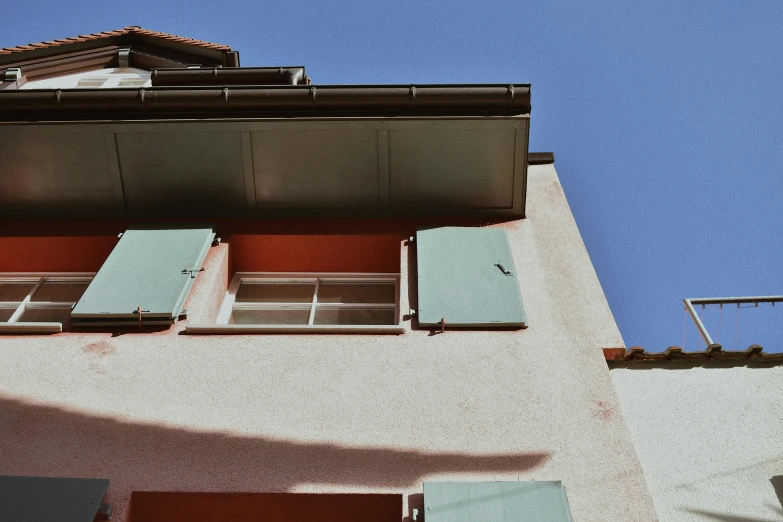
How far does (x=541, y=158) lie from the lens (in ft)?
28.2

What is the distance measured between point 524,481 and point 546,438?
470mm

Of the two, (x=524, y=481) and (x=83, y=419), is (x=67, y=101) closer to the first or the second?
(x=83, y=419)

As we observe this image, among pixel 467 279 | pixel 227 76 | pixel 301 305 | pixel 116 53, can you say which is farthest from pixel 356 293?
pixel 116 53

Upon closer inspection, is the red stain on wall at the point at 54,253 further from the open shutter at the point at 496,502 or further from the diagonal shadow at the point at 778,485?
the diagonal shadow at the point at 778,485

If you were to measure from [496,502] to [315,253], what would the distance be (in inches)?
139

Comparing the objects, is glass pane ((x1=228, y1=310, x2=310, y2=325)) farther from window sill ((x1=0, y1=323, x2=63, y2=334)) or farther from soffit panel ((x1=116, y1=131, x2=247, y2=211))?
window sill ((x1=0, y1=323, x2=63, y2=334))

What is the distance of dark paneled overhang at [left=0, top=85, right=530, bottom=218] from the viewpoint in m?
6.82

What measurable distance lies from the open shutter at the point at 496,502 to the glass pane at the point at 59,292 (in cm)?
418

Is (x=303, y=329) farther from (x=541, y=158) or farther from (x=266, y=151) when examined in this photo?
(x=541, y=158)

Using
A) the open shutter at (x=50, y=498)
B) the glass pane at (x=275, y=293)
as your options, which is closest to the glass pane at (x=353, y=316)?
the glass pane at (x=275, y=293)

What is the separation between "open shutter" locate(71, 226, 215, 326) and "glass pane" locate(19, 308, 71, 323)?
0.62m

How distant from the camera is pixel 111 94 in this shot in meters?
6.88

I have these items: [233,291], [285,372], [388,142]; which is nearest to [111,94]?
[233,291]

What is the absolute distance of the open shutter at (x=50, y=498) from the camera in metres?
3.68
